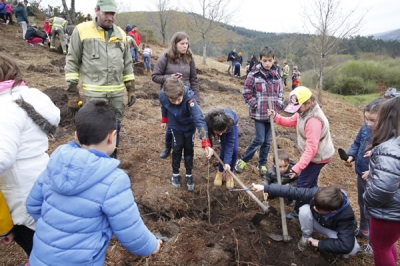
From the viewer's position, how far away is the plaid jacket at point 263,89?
3.88 metres

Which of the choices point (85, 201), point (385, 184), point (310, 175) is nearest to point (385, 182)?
point (385, 184)

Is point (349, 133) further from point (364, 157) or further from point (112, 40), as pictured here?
point (112, 40)

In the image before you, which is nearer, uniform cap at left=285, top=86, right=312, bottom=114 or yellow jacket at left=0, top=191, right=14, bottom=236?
yellow jacket at left=0, top=191, right=14, bottom=236

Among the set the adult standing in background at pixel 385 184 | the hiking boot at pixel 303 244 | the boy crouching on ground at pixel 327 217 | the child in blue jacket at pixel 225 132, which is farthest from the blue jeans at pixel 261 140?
the adult standing in background at pixel 385 184

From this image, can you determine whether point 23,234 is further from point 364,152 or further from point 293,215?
point 364,152

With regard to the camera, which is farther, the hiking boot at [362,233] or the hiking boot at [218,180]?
the hiking boot at [218,180]

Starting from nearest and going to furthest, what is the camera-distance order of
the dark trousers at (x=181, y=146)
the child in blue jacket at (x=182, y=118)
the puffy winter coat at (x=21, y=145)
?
1. the puffy winter coat at (x=21, y=145)
2. the child in blue jacket at (x=182, y=118)
3. the dark trousers at (x=181, y=146)

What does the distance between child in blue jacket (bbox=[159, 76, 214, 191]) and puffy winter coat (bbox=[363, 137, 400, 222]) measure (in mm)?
1608

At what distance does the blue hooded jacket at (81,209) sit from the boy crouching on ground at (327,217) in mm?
1567

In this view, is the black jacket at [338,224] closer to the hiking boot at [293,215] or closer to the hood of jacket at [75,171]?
the hiking boot at [293,215]

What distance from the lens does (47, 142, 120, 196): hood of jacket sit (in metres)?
1.31

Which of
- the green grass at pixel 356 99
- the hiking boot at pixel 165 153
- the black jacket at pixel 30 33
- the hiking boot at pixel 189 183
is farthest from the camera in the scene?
the green grass at pixel 356 99

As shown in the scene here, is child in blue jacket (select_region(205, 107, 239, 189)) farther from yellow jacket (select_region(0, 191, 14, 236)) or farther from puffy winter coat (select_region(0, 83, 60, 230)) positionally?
yellow jacket (select_region(0, 191, 14, 236))

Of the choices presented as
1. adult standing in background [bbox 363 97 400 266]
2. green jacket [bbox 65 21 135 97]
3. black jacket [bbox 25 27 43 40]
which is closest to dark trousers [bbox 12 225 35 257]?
green jacket [bbox 65 21 135 97]
